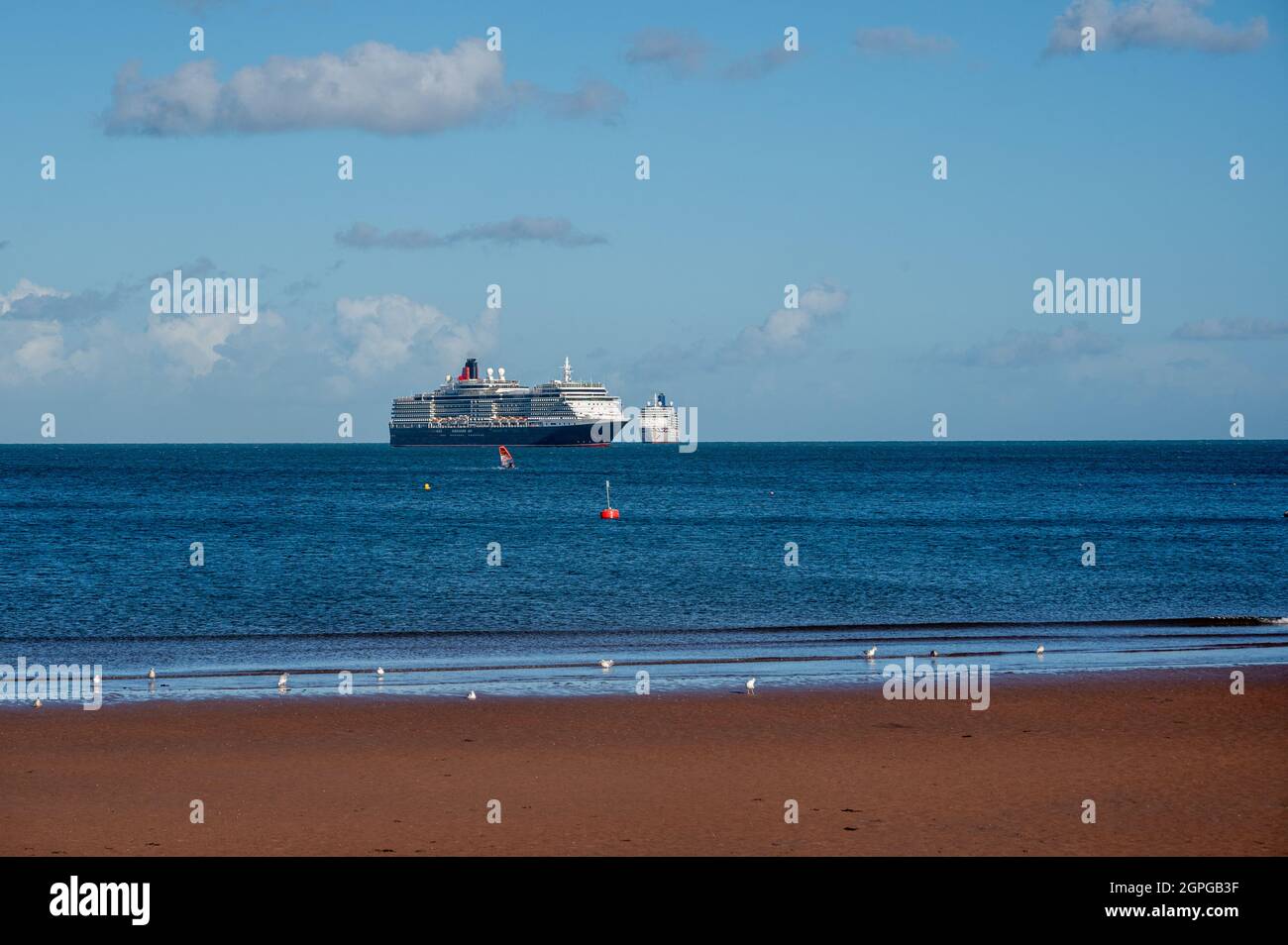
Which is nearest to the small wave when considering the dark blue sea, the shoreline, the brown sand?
the dark blue sea

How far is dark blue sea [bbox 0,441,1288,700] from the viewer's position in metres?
21.9

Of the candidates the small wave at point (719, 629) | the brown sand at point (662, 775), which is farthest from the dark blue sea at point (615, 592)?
the brown sand at point (662, 775)

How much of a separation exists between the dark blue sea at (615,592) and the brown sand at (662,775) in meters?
2.39

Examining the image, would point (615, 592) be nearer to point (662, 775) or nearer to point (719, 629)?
point (719, 629)

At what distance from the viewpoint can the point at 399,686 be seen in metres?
19.0

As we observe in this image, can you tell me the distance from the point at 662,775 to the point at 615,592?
70.2 ft

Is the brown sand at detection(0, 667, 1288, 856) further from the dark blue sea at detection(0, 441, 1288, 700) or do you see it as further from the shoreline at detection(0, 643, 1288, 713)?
the dark blue sea at detection(0, 441, 1288, 700)

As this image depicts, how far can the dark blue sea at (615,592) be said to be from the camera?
21.9 m

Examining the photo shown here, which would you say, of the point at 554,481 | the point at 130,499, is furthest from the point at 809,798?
the point at 554,481

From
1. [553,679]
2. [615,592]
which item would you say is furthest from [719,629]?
[553,679]
